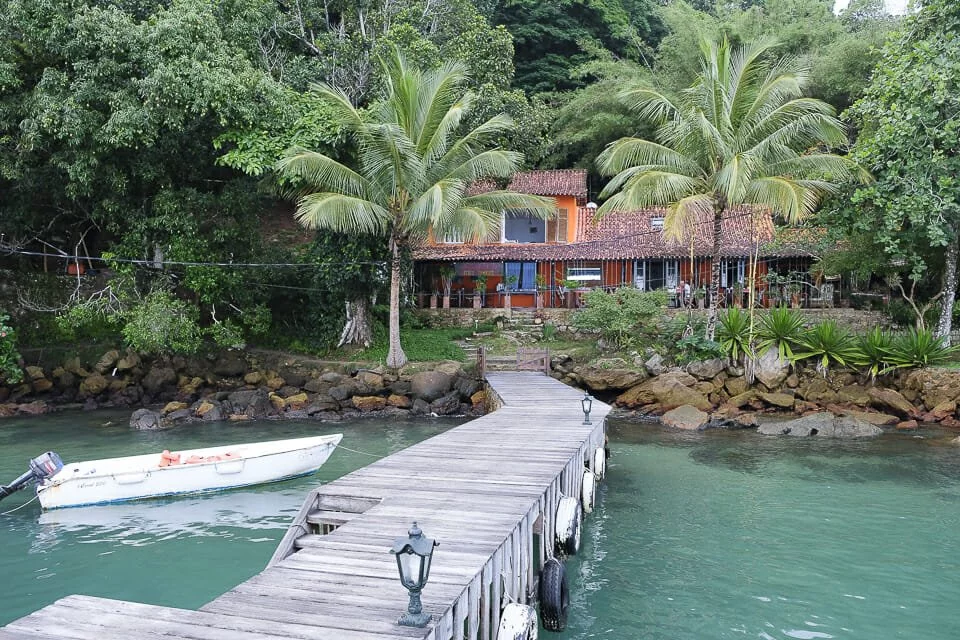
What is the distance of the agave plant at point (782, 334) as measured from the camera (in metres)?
20.2

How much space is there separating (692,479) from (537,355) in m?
8.63

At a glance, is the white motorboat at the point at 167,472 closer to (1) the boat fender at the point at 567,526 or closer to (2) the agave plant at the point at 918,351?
(1) the boat fender at the point at 567,526

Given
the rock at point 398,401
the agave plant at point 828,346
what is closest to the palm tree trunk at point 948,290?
the agave plant at point 828,346

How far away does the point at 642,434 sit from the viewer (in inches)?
691

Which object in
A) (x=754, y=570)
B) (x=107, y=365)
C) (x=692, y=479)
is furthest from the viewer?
(x=107, y=365)

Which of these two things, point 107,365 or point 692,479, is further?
point 107,365

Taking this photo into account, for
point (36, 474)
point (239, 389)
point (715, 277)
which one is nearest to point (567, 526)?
point (36, 474)

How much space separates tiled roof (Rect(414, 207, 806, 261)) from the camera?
86.5 ft

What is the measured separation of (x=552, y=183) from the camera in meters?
29.2

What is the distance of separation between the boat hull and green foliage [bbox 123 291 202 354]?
7.93 m

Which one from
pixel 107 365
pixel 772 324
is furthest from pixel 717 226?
pixel 107 365

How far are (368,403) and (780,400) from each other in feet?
40.0

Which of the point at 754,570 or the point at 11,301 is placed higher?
the point at 11,301

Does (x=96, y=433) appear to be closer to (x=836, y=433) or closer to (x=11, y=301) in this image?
(x=11, y=301)
